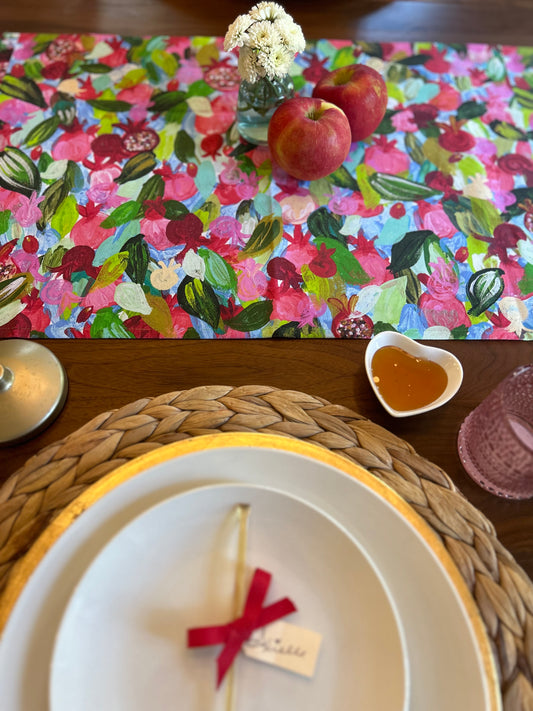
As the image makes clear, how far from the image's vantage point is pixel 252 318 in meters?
0.64

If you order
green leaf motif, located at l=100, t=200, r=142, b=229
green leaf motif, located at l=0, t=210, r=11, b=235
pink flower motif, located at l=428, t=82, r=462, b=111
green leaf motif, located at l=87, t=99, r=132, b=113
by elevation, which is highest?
pink flower motif, located at l=428, t=82, r=462, b=111

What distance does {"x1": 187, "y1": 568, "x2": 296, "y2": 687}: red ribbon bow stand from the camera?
37cm

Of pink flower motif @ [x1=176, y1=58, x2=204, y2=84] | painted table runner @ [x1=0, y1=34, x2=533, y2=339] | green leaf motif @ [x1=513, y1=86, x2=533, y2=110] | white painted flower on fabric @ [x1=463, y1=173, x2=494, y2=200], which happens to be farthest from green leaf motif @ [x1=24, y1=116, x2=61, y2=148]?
green leaf motif @ [x1=513, y1=86, x2=533, y2=110]

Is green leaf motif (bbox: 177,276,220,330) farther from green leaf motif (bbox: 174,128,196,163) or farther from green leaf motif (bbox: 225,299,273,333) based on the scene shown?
green leaf motif (bbox: 174,128,196,163)

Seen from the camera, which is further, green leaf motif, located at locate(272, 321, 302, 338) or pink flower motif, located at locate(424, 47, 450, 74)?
pink flower motif, located at locate(424, 47, 450, 74)

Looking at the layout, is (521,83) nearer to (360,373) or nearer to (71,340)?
(360,373)

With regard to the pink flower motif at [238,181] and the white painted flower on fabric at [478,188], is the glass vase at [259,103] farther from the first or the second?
the white painted flower on fabric at [478,188]

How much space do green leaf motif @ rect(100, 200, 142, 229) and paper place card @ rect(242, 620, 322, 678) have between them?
0.54 metres

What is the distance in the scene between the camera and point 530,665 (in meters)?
0.39

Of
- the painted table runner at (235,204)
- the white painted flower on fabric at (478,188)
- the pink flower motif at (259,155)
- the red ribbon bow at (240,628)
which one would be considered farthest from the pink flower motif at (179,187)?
the red ribbon bow at (240,628)

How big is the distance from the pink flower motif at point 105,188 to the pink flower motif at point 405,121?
0.45 metres

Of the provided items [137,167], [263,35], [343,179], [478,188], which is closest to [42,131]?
[137,167]

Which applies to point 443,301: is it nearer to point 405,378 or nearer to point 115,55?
point 405,378

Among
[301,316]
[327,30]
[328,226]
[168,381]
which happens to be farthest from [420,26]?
[168,381]
